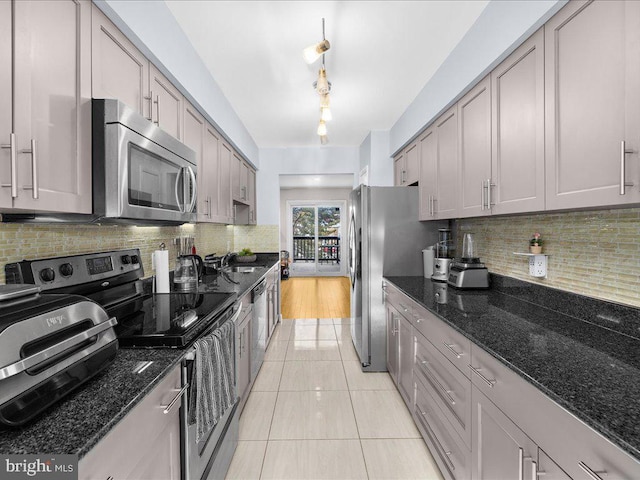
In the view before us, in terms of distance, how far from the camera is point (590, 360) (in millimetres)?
1060

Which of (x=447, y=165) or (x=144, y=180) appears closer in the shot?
(x=144, y=180)

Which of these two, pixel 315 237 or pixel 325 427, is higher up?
pixel 315 237

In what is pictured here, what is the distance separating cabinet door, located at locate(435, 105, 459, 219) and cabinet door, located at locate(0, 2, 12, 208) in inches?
90.9

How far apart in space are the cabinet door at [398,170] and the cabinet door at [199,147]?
6.72 ft

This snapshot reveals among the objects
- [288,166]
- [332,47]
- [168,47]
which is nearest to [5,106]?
[168,47]

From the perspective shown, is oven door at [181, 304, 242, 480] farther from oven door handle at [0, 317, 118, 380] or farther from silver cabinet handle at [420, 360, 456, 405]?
silver cabinet handle at [420, 360, 456, 405]

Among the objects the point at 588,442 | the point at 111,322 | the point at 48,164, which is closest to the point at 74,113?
the point at 48,164

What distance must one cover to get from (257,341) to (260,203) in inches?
96.2

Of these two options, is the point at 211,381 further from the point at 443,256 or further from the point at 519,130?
the point at 443,256

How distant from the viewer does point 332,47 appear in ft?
7.43

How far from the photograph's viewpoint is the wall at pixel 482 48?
147cm


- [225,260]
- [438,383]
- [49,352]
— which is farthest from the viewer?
[225,260]

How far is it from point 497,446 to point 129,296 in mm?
1786

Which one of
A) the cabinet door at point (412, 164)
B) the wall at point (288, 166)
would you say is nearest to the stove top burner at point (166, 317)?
the cabinet door at point (412, 164)
